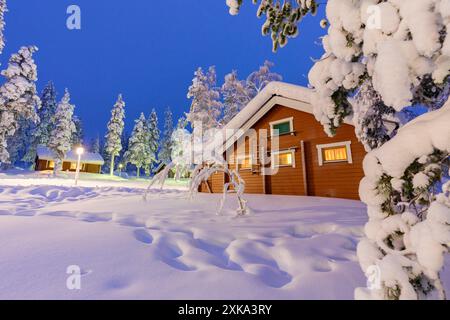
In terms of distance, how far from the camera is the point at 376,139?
9.78ft

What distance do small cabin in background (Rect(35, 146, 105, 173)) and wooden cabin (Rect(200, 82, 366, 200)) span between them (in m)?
32.9

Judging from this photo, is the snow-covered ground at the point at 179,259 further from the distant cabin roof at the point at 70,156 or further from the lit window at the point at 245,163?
the distant cabin roof at the point at 70,156

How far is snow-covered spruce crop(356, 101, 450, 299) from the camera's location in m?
1.31

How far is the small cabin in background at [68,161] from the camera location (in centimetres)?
3728

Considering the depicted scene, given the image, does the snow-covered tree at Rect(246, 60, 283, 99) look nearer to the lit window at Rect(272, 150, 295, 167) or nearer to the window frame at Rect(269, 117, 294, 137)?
the window frame at Rect(269, 117, 294, 137)

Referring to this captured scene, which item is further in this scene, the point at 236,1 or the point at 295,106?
the point at 295,106

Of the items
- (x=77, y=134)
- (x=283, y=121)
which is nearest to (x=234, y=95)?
(x=283, y=121)

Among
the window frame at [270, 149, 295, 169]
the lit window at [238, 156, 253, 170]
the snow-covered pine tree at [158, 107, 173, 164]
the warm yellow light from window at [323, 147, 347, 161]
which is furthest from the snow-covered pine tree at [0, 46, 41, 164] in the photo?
the warm yellow light from window at [323, 147, 347, 161]

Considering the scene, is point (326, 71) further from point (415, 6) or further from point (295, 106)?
point (295, 106)

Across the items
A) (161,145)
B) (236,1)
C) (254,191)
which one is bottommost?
(254,191)

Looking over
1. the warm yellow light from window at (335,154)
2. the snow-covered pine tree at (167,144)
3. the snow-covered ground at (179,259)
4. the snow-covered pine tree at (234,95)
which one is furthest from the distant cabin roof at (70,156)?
the snow-covered ground at (179,259)
